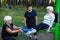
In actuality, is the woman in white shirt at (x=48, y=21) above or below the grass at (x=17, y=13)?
above

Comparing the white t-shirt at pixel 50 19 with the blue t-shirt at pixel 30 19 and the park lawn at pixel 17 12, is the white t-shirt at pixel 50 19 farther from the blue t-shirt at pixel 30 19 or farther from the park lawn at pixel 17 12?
the park lawn at pixel 17 12

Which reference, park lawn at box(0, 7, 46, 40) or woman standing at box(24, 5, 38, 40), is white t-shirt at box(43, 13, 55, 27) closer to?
woman standing at box(24, 5, 38, 40)

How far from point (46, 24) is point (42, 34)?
6.86 ft

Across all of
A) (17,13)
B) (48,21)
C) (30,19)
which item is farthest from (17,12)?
(48,21)

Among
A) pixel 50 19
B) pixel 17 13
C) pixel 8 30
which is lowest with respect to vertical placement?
pixel 17 13

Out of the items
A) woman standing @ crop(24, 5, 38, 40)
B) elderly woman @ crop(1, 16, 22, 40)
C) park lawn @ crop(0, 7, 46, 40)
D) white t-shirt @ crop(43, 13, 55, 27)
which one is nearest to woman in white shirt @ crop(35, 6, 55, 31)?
white t-shirt @ crop(43, 13, 55, 27)

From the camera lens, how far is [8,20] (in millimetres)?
7543

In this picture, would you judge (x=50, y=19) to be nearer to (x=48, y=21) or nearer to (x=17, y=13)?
(x=48, y=21)

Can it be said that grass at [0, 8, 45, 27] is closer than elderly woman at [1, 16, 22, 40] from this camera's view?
No

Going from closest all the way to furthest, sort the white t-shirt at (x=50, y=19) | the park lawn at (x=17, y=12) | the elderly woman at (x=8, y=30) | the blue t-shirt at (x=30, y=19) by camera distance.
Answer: the elderly woman at (x=8, y=30) → the white t-shirt at (x=50, y=19) → the blue t-shirt at (x=30, y=19) → the park lawn at (x=17, y=12)

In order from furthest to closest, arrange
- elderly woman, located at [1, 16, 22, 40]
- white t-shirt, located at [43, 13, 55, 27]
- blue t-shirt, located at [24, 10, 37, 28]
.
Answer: blue t-shirt, located at [24, 10, 37, 28], white t-shirt, located at [43, 13, 55, 27], elderly woman, located at [1, 16, 22, 40]

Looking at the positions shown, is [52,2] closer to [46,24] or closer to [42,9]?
[42,9]

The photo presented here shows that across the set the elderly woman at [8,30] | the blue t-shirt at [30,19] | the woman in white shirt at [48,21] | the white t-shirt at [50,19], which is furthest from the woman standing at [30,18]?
the elderly woman at [8,30]

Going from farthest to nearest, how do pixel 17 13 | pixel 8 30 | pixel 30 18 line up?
pixel 17 13, pixel 30 18, pixel 8 30
